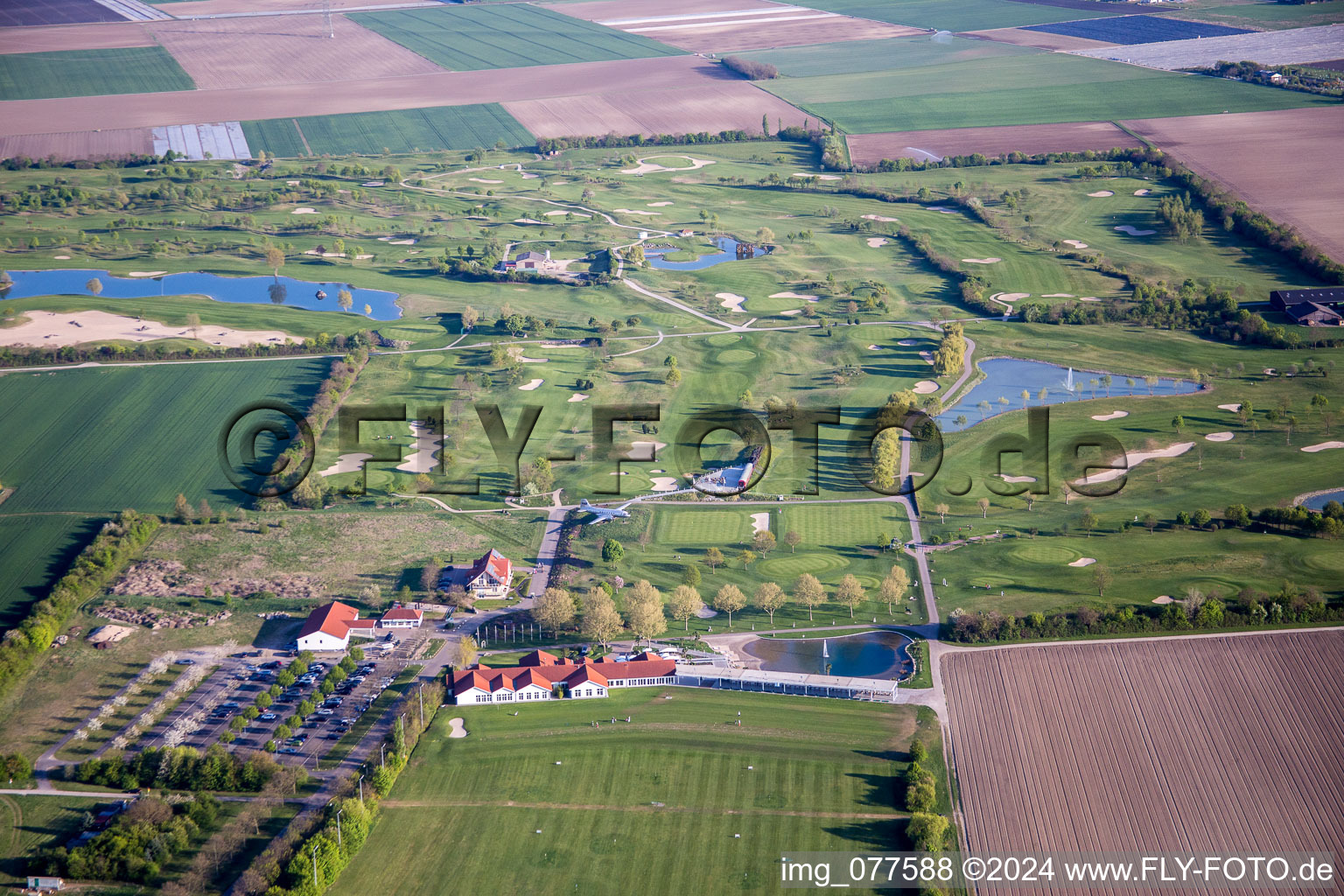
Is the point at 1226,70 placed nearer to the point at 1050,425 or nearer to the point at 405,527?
the point at 1050,425

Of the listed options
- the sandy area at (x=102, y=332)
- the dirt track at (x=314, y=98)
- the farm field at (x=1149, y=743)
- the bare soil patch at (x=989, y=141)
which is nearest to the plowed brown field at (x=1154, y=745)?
the farm field at (x=1149, y=743)

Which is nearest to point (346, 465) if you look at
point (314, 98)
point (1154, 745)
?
point (1154, 745)

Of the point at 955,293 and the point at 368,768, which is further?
the point at 955,293

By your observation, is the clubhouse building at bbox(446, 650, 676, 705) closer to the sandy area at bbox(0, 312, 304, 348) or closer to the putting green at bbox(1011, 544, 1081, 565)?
the putting green at bbox(1011, 544, 1081, 565)

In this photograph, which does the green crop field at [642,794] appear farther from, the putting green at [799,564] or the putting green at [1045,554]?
the putting green at [1045,554]

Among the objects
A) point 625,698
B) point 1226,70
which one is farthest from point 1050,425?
point 1226,70

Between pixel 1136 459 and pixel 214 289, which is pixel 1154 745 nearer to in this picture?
pixel 1136 459

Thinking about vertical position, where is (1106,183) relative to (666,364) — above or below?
above

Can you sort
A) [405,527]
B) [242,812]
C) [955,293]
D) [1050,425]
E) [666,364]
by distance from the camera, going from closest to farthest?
[242,812] < [405,527] < [1050,425] < [666,364] < [955,293]
